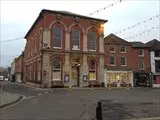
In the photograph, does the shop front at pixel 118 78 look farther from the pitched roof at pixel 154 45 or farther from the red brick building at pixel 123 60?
the pitched roof at pixel 154 45

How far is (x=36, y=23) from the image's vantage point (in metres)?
50.0

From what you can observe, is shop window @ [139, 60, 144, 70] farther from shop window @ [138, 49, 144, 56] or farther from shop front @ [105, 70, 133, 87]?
shop front @ [105, 70, 133, 87]

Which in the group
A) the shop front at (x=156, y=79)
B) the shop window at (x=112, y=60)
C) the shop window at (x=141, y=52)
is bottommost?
the shop front at (x=156, y=79)

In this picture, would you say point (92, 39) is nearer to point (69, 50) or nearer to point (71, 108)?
point (69, 50)

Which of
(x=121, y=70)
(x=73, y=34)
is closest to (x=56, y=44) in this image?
(x=73, y=34)

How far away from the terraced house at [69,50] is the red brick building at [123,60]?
2591 mm

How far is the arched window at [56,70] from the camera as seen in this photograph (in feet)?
139

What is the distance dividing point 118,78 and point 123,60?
3.71m

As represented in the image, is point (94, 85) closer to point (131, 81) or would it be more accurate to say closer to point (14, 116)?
point (131, 81)

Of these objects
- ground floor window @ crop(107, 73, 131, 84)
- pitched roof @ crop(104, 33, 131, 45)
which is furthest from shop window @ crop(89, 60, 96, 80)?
pitched roof @ crop(104, 33, 131, 45)

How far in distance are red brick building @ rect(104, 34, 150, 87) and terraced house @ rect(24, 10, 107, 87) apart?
2591 mm

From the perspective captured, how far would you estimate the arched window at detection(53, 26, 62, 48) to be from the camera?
43.6 m

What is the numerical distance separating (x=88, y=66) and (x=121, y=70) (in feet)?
23.9

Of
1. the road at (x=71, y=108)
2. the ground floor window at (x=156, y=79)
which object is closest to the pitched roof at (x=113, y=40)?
the ground floor window at (x=156, y=79)
